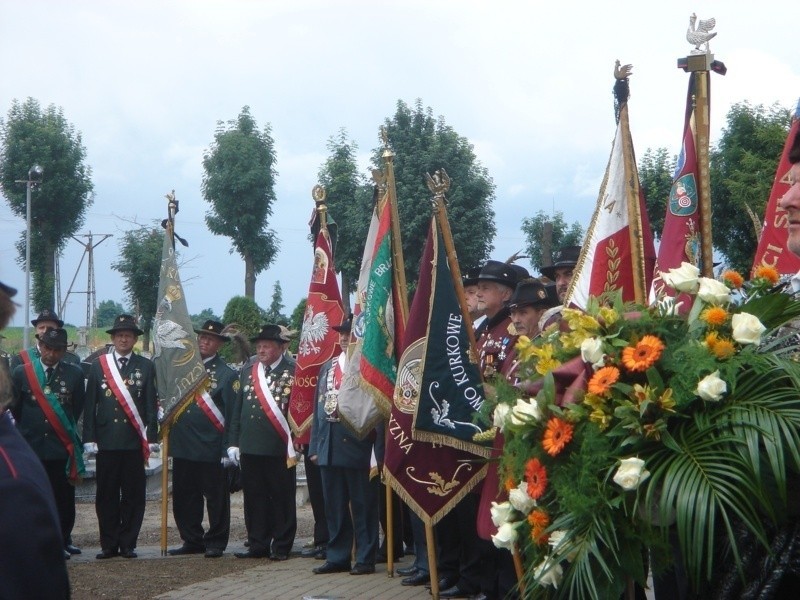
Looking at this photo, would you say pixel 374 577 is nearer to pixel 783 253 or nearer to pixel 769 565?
pixel 783 253

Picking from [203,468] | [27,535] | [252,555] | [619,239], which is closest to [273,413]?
[203,468]

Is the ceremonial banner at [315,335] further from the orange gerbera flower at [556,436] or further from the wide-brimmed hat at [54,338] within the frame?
the orange gerbera flower at [556,436]

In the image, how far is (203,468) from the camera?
1109 cm

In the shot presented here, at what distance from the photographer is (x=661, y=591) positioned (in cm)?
437

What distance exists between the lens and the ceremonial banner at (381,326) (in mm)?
8648

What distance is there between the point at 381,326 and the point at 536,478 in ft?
17.7

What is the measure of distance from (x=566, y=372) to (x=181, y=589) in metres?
6.10

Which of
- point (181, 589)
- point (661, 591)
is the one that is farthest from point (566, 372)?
point (181, 589)

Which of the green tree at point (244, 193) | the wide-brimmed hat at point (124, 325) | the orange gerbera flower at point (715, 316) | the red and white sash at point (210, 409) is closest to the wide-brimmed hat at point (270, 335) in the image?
the red and white sash at point (210, 409)

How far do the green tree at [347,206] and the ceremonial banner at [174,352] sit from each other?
74.4 feet

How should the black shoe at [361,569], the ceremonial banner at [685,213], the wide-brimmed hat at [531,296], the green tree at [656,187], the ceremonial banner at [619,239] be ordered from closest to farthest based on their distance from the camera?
1. the ceremonial banner at [685,213]
2. the ceremonial banner at [619,239]
3. the wide-brimmed hat at [531,296]
4. the black shoe at [361,569]
5. the green tree at [656,187]

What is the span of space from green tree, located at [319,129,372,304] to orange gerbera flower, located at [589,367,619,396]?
30.7 m

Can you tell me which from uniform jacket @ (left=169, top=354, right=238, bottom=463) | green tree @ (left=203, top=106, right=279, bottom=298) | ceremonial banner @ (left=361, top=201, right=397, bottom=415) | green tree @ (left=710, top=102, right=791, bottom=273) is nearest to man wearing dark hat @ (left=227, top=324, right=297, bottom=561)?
uniform jacket @ (left=169, top=354, right=238, bottom=463)

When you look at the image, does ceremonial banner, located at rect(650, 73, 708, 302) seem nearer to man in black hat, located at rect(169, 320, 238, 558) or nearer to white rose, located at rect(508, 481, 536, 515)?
white rose, located at rect(508, 481, 536, 515)
